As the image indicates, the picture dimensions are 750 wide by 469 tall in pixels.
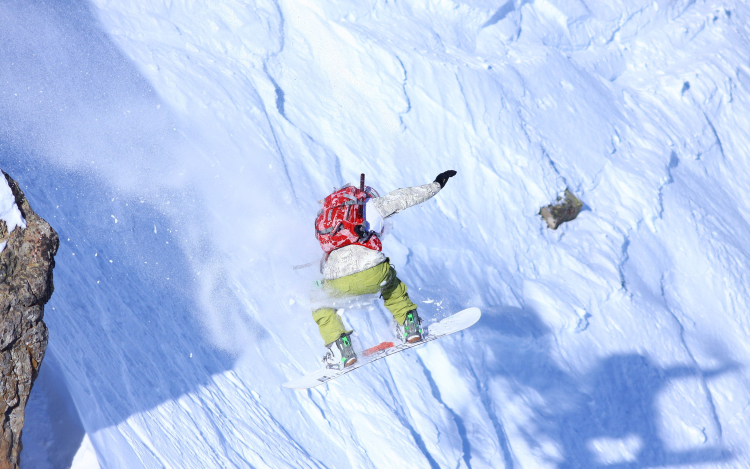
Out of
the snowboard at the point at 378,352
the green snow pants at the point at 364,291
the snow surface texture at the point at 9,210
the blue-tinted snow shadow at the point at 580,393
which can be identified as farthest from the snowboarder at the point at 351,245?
the blue-tinted snow shadow at the point at 580,393

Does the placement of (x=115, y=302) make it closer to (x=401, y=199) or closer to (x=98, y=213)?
(x=98, y=213)

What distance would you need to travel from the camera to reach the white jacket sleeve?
4.11 metres

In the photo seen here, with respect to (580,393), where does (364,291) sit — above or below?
above

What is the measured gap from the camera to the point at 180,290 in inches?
222

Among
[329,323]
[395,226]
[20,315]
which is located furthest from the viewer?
[395,226]

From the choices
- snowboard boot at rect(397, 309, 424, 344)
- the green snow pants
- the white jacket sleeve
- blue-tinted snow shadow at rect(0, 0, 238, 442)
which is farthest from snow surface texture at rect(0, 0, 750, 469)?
the white jacket sleeve

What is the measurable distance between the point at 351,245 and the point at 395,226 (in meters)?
3.13

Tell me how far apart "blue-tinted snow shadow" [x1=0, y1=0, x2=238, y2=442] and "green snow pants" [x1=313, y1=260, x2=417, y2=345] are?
4.93 feet

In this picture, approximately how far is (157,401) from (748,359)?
27.4 feet

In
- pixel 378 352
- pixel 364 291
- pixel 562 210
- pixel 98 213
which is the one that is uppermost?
pixel 98 213

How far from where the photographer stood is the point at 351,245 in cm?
405

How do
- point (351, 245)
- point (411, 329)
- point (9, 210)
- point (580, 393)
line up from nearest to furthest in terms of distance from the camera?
point (9, 210), point (351, 245), point (411, 329), point (580, 393)

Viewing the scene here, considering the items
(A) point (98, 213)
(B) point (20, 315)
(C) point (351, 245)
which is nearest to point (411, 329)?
(C) point (351, 245)

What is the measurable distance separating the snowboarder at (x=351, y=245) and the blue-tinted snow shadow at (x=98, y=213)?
156 cm
